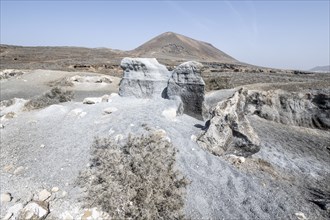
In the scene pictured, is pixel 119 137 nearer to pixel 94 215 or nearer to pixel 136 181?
pixel 136 181

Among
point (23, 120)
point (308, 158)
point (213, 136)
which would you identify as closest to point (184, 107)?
point (213, 136)

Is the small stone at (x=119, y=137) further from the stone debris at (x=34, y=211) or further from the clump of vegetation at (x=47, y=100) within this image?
the clump of vegetation at (x=47, y=100)

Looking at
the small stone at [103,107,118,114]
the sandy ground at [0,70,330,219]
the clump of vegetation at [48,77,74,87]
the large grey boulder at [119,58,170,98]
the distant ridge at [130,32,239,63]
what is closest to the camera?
the sandy ground at [0,70,330,219]

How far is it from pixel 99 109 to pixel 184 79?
8.75 ft

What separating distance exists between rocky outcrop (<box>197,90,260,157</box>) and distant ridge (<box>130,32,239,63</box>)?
43882 mm

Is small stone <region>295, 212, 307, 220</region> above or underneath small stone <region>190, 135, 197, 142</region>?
underneath

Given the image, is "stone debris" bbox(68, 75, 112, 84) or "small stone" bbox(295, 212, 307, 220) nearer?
"small stone" bbox(295, 212, 307, 220)

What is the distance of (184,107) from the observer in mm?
9164

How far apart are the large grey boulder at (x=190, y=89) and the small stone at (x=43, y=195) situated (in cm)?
509

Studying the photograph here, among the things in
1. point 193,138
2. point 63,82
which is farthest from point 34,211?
point 63,82

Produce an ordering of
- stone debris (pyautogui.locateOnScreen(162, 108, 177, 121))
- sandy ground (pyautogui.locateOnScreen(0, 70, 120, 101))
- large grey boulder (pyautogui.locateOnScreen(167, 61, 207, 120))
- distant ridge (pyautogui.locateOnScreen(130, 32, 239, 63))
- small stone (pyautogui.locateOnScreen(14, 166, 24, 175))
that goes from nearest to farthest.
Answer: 1. small stone (pyautogui.locateOnScreen(14, 166, 24, 175))
2. stone debris (pyautogui.locateOnScreen(162, 108, 177, 121))
3. large grey boulder (pyautogui.locateOnScreen(167, 61, 207, 120))
4. sandy ground (pyautogui.locateOnScreen(0, 70, 120, 101))
5. distant ridge (pyautogui.locateOnScreen(130, 32, 239, 63))

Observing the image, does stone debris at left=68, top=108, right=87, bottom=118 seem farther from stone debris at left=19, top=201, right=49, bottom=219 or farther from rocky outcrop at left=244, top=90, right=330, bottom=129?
rocky outcrop at left=244, top=90, right=330, bottom=129

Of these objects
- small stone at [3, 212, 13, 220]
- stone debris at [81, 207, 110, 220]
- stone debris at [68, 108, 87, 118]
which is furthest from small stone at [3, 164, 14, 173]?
stone debris at [68, 108, 87, 118]

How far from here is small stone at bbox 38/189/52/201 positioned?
4714 millimetres
